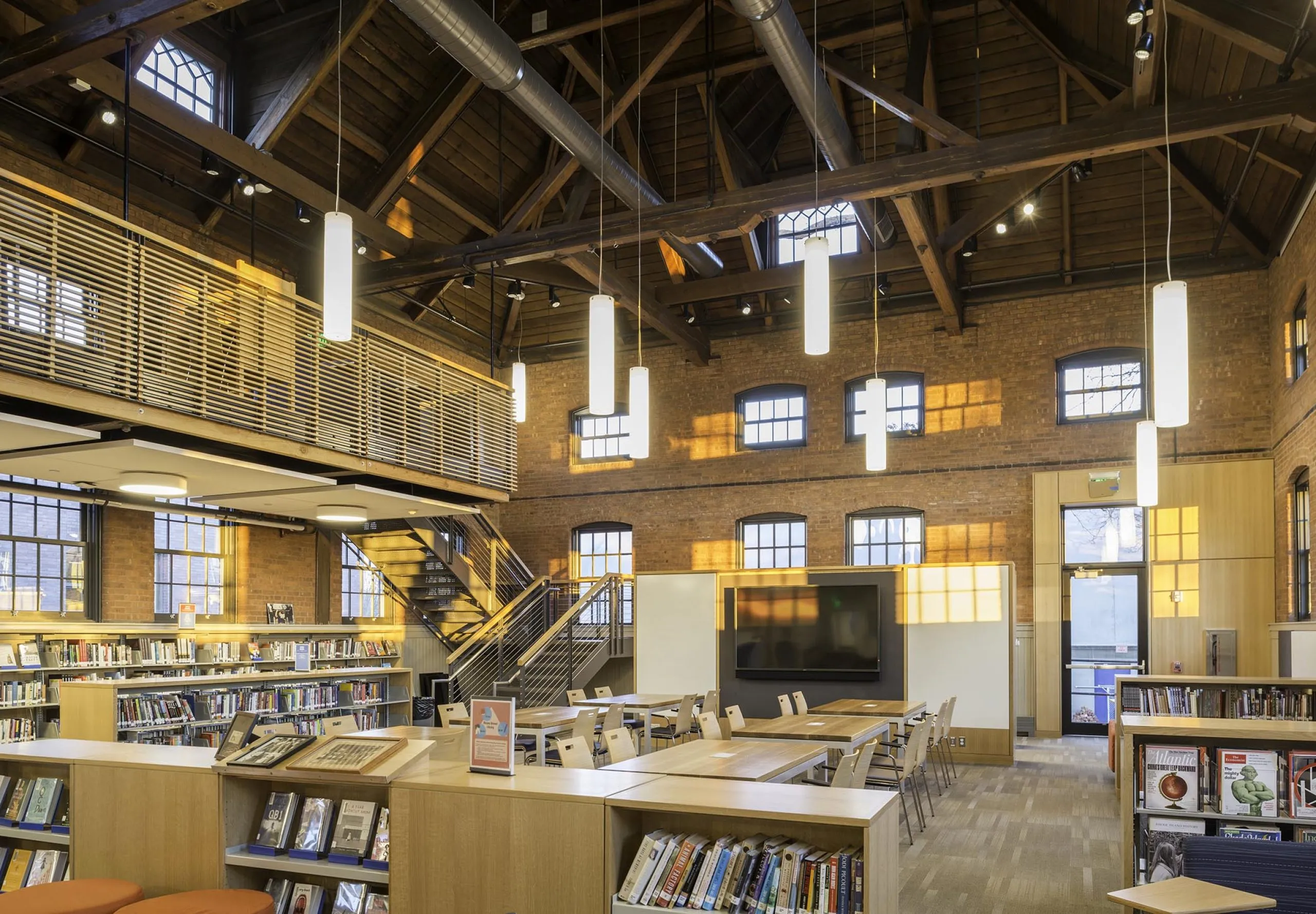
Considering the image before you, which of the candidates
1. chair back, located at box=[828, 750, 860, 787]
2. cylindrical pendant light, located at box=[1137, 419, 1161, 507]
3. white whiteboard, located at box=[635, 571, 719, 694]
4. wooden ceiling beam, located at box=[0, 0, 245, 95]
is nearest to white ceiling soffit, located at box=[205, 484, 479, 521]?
white whiteboard, located at box=[635, 571, 719, 694]

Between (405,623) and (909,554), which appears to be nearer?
(909,554)

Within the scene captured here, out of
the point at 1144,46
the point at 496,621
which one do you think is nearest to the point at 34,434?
the point at 496,621

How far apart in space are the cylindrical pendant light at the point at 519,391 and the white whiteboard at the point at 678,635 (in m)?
3.29

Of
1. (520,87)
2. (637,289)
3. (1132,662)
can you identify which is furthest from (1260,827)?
(637,289)

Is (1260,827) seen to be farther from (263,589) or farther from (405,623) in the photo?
(405,623)

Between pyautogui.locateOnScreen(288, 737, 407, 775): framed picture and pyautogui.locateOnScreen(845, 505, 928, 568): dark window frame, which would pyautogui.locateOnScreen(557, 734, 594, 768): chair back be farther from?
pyautogui.locateOnScreen(845, 505, 928, 568): dark window frame

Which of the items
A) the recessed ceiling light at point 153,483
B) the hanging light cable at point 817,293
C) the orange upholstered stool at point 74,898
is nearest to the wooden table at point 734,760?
the orange upholstered stool at point 74,898

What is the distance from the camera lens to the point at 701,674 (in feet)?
43.2

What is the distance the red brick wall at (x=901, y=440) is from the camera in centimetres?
1281

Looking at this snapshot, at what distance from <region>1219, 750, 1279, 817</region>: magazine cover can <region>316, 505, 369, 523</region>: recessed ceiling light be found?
8.47 m

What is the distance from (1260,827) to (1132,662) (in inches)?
338

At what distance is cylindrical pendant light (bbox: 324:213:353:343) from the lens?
17.2 feet

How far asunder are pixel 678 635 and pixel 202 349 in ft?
23.8

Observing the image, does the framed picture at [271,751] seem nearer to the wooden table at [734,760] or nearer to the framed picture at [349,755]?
the framed picture at [349,755]
